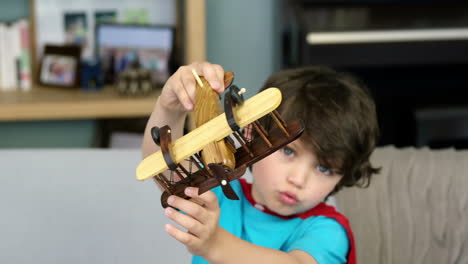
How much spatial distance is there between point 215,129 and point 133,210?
81 cm

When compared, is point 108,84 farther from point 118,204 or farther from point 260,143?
point 260,143

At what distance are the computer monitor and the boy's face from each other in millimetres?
1702

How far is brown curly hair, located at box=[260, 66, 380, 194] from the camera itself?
1017 millimetres

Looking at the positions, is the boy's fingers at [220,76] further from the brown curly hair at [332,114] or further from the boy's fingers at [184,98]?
the brown curly hair at [332,114]

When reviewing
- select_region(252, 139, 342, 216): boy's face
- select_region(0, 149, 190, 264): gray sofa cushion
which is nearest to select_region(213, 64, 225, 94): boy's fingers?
select_region(252, 139, 342, 216): boy's face

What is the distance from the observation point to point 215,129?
683 mm

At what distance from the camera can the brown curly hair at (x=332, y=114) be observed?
1.02m

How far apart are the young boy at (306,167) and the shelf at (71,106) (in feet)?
4.38

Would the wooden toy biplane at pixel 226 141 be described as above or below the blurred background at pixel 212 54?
above

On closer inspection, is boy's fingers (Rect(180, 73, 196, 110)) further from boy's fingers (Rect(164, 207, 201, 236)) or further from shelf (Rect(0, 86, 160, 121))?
shelf (Rect(0, 86, 160, 121))

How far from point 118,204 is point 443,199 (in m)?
0.75

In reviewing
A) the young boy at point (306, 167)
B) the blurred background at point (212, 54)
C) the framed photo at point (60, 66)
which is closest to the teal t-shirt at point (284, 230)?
the young boy at point (306, 167)

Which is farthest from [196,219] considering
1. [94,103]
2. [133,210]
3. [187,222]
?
[94,103]

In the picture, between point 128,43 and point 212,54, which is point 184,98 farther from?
point 212,54
